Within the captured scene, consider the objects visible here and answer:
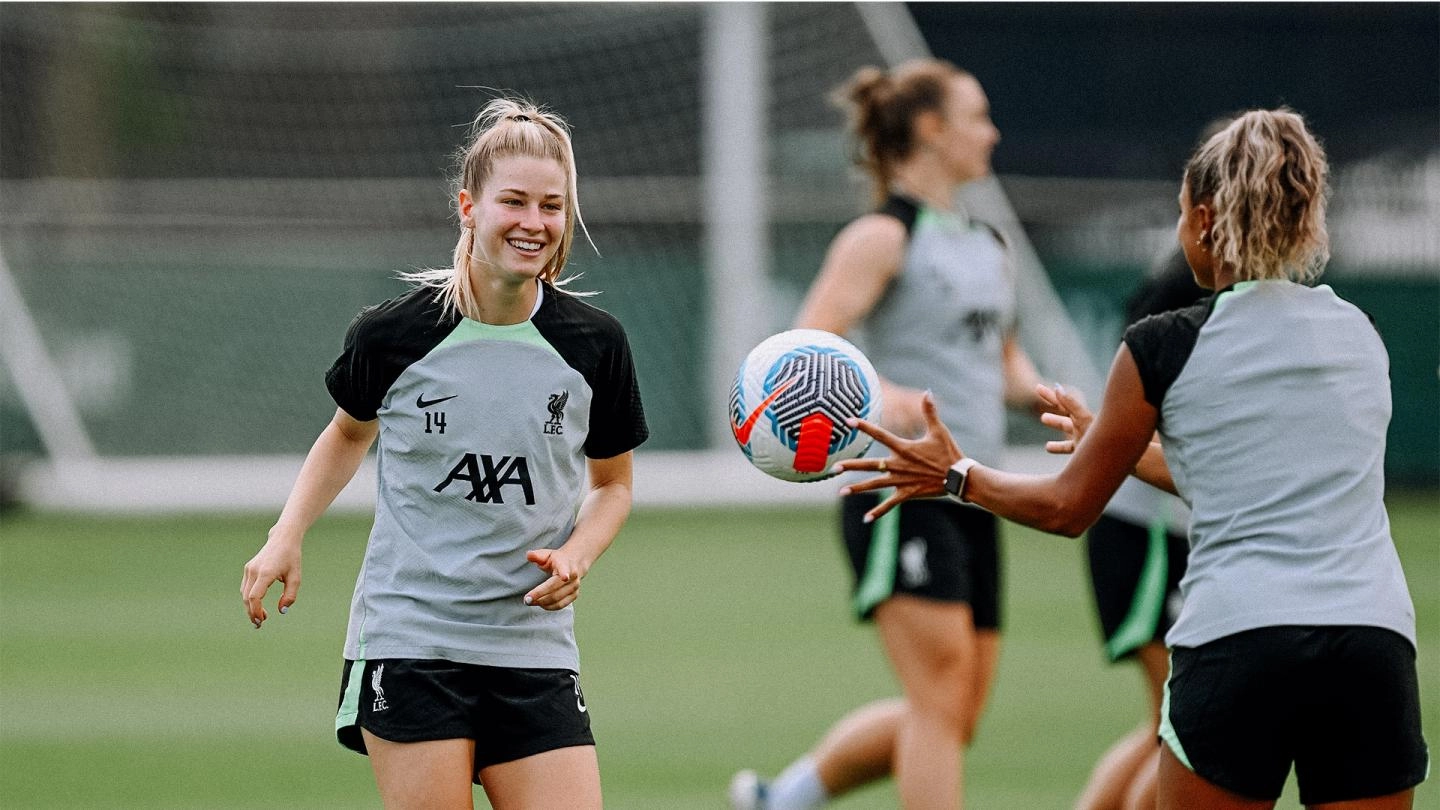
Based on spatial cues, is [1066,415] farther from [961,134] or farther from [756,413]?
[961,134]

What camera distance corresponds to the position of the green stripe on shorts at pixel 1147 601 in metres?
5.77

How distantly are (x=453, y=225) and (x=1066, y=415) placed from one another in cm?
1528

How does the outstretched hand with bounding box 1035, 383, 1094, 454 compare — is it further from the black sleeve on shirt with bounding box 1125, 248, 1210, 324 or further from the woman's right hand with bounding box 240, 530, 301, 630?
the woman's right hand with bounding box 240, 530, 301, 630

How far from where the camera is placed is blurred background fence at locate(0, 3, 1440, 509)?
1866 cm

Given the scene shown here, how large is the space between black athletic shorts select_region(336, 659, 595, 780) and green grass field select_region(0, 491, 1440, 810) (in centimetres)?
303

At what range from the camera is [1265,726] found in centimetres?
369

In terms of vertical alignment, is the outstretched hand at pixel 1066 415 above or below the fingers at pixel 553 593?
above

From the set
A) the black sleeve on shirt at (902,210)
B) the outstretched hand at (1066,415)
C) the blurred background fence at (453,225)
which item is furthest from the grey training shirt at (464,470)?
the blurred background fence at (453,225)

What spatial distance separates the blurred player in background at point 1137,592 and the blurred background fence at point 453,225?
12.2 metres

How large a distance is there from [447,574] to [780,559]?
1119cm

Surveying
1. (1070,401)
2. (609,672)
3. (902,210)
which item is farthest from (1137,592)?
(609,672)

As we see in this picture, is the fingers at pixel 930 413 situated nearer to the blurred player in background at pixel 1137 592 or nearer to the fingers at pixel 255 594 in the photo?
the fingers at pixel 255 594

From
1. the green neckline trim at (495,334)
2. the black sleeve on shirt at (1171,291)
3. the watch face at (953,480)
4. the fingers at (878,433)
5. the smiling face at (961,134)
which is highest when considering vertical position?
the smiling face at (961,134)

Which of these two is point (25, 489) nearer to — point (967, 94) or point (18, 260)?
point (18, 260)
